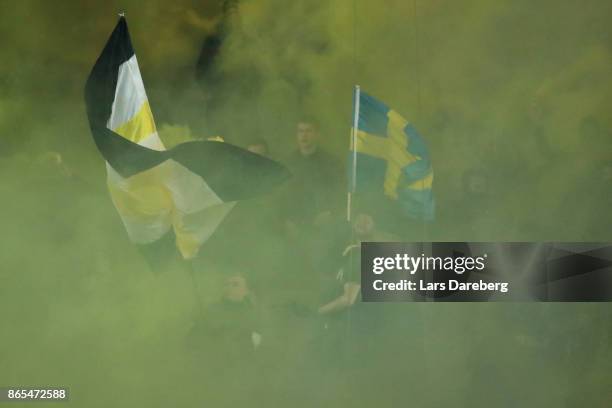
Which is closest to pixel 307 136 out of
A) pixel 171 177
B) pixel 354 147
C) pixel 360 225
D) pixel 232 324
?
pixel 354 147

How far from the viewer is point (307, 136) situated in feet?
10.6

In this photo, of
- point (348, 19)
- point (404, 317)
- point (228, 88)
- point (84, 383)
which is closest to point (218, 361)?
point (84, 383)

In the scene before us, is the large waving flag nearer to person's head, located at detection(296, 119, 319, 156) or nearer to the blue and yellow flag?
person's head, located at detection(296, 119, 319, 156)

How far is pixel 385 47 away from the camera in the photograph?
3248 millimetres

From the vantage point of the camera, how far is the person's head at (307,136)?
10.6 ft

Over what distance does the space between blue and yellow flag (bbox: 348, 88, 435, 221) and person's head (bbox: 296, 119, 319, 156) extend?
18 cm

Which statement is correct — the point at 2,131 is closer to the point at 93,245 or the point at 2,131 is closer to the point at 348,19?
the point at 93,245

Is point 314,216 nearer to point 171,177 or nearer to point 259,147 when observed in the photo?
point 259,147

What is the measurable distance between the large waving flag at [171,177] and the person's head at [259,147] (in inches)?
1.0

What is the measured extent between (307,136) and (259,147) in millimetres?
230

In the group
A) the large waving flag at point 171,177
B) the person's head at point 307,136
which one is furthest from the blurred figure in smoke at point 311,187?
the large waving flag at point 171,177

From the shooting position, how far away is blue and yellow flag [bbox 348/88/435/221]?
10.6 feet

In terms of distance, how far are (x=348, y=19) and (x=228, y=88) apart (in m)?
0.65

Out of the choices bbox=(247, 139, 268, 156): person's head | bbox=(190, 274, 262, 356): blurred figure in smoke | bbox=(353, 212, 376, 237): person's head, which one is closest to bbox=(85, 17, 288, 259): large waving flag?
bbox=(247, 139, 268, 156): person's head
